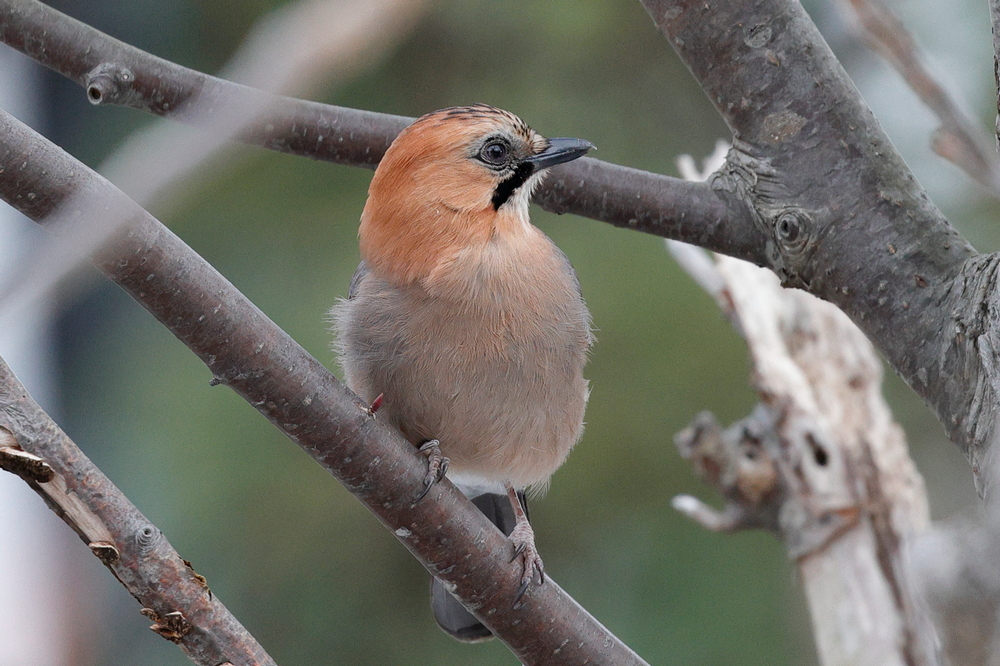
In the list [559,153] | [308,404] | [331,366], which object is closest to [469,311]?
[559,153]

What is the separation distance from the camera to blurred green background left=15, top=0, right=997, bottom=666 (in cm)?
444

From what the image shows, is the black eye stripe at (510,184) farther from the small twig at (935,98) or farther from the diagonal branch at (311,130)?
the small twig at (935,98)

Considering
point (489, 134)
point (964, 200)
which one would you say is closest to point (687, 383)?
point (964, 200)

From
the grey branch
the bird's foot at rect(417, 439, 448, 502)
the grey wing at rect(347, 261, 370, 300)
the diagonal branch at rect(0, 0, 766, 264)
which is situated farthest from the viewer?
the grey wing at rect(347, 261, 370, 300)

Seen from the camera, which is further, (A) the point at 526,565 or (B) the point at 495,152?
(B) the point at 495,152

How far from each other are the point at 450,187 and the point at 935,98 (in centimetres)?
114

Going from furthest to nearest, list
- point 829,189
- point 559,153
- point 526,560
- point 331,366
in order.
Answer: point 331,366, point 559,153, point 526,560, point 829,189

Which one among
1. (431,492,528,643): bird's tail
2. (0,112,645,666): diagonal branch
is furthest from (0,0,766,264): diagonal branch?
(431,492,528,643): bird's tail

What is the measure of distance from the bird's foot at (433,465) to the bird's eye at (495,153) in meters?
0.78

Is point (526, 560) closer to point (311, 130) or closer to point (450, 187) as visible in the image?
point (450, 187)

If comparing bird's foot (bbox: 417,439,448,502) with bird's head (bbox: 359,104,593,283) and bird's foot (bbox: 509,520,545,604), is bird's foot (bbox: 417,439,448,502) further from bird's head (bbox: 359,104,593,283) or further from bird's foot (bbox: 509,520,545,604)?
bird's head (bbox: 359,104,593,283)

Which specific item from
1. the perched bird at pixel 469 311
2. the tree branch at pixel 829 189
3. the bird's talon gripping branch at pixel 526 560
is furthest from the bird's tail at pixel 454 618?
the tree branch at pixel 829 189

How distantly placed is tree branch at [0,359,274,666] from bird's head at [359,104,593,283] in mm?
956

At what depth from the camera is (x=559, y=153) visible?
2559mm
